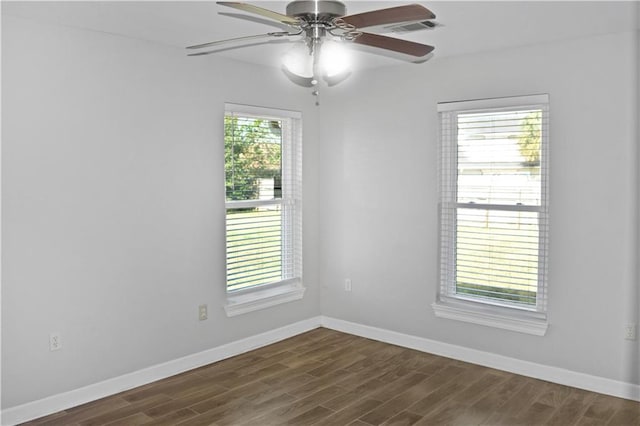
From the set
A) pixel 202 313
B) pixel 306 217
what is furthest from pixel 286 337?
pixel 306 217

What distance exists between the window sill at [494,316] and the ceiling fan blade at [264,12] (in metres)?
2.94

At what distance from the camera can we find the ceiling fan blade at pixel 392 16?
191 centimetres

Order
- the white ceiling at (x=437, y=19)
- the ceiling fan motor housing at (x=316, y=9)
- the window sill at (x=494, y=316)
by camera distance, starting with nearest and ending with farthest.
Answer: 1. the ceiling fan motor housing at (x=316, y=9)
2. the white ceiling at (x=437, y=19)
3. the window sill at (x=494, y=316)

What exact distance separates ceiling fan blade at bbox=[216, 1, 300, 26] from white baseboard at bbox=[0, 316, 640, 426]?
277cm

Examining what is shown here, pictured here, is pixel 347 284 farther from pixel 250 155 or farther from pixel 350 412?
pixel 350 412

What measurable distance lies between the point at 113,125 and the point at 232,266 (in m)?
1.54

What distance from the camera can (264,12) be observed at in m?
1.96

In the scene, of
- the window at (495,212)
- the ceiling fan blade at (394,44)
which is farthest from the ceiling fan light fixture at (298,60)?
the window at (495,212)

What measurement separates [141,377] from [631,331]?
11.1 feet

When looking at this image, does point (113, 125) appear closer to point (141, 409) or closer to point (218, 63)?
point (218, 63)

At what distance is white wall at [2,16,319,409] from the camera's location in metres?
3.27

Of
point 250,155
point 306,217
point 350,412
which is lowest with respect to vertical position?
point 350,412

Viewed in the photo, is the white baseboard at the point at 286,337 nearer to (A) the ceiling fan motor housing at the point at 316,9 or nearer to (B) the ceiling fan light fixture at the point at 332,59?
(B) the ceiling fan light fixture at the point at 332,59

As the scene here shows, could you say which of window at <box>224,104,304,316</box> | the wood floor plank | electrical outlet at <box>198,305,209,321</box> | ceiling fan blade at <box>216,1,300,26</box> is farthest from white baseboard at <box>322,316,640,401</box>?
ceiling fan blade at <box>216,1,300,26</box>
